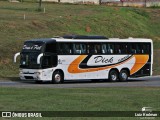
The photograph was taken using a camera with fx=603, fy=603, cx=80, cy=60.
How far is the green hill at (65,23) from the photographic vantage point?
53.1 metres

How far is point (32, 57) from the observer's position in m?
38.2

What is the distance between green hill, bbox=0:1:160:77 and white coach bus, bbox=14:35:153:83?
7257 mm

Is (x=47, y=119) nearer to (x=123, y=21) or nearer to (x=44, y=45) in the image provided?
(x=44, y=45)

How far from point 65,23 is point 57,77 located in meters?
30.0

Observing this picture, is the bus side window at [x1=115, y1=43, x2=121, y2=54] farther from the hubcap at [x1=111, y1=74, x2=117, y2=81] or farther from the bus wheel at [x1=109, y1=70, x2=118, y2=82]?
the hubcap at [x1=111, y1=74, x2=117, y2=81]

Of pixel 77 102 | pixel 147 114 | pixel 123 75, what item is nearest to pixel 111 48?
pixel 123 75

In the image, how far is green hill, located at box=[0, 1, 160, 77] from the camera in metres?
53.1

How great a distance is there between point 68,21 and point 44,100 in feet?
156

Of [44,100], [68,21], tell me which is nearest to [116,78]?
[44,100]

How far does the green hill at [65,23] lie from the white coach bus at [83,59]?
726 cm

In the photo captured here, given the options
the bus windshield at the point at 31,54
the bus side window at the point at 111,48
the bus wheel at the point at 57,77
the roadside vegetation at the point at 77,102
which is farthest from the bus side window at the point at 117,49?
the roadside vegetation at the point at 77,102

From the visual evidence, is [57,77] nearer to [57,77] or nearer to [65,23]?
[57,77]

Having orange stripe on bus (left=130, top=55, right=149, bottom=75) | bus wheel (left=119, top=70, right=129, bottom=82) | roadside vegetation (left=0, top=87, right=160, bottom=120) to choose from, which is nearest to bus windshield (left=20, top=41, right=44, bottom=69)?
bus wheel (left=119, top=70, right=129, bottom=82)

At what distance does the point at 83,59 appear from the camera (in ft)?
130
